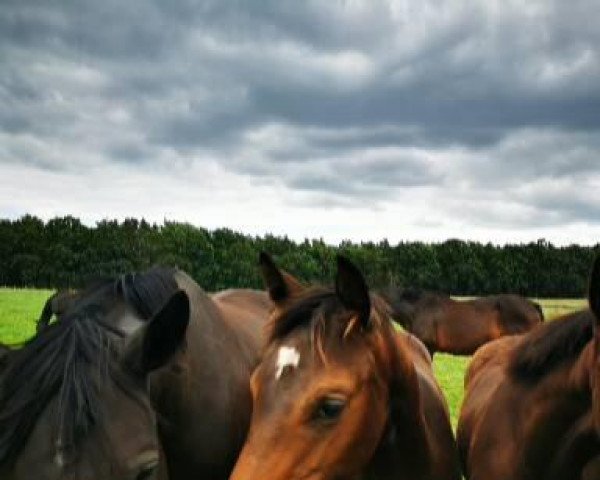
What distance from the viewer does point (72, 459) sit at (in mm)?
2611

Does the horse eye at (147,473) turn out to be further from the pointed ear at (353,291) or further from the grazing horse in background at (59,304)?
the pointed ear at (353,291)

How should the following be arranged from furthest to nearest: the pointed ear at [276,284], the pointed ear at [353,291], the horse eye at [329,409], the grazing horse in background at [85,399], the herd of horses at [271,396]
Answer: the pointed ear at [276,284] < the pointed ear at [353,291] < the horse eye at [329,409] < the herd of horses at [271,396] < the grazing horse in background at [85,399]

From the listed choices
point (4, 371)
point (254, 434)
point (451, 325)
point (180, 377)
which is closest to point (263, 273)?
point (180, 377)

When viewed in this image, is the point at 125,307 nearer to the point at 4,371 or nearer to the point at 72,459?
the point at 4,371

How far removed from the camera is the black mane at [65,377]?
2684 millimetres

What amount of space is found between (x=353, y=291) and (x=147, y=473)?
125 cm

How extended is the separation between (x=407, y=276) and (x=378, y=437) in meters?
53.4

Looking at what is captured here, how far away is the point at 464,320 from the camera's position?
2261cm

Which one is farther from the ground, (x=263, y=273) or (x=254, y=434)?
(x=263, y=273)

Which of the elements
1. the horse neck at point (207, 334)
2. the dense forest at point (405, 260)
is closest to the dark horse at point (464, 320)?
the horse neck at point (207, 334)

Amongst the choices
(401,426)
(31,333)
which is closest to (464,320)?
(31,333)

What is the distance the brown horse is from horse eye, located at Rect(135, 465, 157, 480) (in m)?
0.34

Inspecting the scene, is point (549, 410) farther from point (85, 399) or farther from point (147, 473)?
point (85, 399)

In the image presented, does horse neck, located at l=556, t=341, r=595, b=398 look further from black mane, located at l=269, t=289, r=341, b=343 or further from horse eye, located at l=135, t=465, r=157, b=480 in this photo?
horse eye, located at l=135, t=465, r=157, b=480
